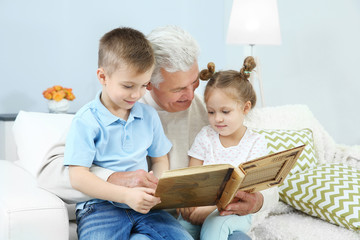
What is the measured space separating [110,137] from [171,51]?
0.41m

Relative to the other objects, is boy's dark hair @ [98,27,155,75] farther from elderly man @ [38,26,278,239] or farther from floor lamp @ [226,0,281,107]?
floor lamp @ [226,0,281,107]

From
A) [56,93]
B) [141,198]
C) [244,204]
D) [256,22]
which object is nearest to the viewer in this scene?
[141,198]

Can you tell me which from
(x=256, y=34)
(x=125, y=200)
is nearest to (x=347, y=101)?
(x=256, y=34)

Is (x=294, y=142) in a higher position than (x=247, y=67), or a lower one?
lower

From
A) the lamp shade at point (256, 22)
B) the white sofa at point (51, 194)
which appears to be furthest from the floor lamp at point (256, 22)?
→ the white sofa at point (51, 194)

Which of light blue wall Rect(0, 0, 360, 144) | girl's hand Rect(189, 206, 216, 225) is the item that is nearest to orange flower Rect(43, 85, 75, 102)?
light blue wall Rect(0, 0, 360, 144)

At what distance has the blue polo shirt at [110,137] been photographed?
4.44ft

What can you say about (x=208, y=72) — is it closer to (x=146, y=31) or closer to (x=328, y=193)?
(x=328, y=193)

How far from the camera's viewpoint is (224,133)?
1696 mm

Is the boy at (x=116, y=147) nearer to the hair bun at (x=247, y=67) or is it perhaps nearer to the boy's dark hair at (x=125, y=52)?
the boy's dark hair at (x=125, y=52)

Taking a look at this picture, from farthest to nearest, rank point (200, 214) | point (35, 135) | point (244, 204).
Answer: point (35, 135) < point (200, 214) < point (244, 204)

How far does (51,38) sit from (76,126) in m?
2.07

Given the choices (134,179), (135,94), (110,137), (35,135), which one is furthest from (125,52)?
(35,135)

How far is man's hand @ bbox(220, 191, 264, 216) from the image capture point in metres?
1.48
